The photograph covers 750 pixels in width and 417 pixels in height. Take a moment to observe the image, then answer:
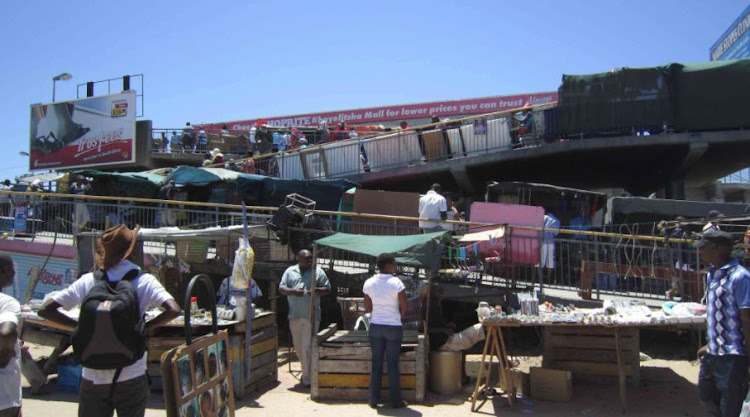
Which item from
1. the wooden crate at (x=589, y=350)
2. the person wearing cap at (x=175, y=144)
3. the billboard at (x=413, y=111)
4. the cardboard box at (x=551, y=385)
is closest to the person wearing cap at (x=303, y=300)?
the cardboard box at (x=551, y=385)

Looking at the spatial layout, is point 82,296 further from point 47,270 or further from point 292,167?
point 292,167

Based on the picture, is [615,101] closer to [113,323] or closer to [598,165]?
[598,165]

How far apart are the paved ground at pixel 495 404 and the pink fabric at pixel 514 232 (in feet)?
8.99

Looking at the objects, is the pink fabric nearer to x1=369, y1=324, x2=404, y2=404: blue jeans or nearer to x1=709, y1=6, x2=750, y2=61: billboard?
x1=369, y1=324, x2=404, y2=404: blue jeans

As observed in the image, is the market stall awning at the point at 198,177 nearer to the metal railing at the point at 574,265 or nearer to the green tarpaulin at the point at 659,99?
the metal railing at the point at 574,265

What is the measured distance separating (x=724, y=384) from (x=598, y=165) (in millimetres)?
13917

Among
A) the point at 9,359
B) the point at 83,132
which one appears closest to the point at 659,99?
the point at 9,359

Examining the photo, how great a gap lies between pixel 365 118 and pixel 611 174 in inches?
701

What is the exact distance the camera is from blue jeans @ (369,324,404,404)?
691 cm

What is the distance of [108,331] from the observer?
3561mm

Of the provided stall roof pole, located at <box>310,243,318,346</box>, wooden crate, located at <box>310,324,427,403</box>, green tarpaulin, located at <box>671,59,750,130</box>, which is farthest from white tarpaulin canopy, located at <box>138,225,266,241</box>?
green tarpaulin, located at <box>671,59,750,130</box>

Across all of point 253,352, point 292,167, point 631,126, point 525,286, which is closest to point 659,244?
point 525,286

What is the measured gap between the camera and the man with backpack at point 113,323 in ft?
11.7

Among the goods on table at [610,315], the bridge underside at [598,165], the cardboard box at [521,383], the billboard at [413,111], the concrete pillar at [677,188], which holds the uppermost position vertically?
the billboard at [413,111]
